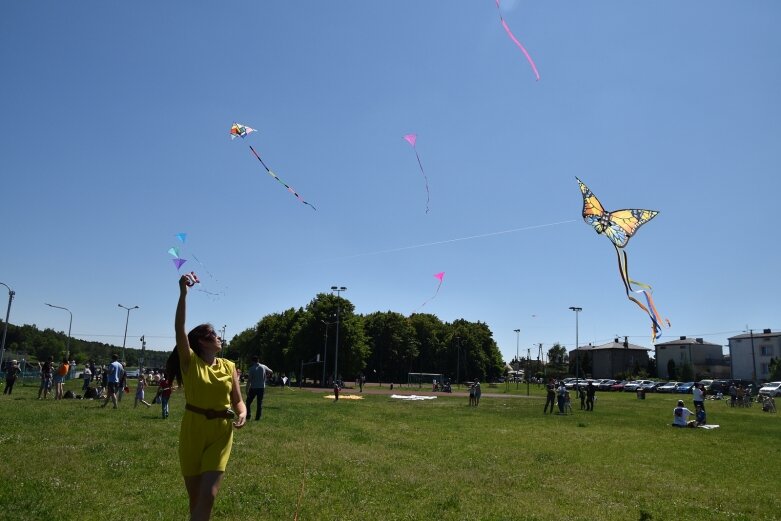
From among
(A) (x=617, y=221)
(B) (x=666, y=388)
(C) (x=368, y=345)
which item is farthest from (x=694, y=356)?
(A) (x=617, y=221)

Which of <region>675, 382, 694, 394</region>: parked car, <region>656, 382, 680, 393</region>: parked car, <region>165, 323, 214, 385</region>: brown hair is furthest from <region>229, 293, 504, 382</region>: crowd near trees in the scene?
<region>165, 323, 214, 385</region>: brown hair

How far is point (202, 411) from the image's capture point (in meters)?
4.55

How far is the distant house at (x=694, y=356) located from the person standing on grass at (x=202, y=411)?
14134 centimetres

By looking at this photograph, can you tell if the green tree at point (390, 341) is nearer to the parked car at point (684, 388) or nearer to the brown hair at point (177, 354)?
the parked car at point (684, 388)

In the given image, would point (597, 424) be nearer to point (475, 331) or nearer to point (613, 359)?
point (475, 331)

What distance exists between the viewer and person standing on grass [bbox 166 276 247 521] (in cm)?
438

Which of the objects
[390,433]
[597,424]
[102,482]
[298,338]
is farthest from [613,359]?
[102,482]

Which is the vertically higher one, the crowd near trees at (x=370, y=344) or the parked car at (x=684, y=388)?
the crowd near trees at (x=370, y=344)

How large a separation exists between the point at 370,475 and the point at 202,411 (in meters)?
A: 4.88

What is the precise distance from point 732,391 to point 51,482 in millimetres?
47452

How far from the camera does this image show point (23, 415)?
45.7 ft

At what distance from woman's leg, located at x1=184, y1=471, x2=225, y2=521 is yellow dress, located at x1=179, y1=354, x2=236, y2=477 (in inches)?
2.0

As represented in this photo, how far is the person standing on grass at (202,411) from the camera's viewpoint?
438 centimetres

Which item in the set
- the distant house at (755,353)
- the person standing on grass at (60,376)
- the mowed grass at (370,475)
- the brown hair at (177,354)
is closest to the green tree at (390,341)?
the distant house at (755,353)
